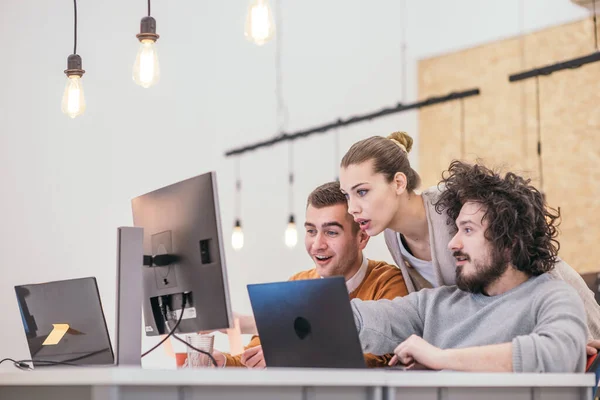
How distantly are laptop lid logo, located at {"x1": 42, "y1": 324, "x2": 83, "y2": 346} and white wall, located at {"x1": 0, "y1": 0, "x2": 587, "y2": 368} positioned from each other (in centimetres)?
330

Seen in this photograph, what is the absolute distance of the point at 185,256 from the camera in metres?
2.21

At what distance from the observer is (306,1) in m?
8.02

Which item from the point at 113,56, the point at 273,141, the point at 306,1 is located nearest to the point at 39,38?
the point at 113,56

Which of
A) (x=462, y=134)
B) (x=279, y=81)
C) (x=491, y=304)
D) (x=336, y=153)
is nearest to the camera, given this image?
(x=491, y=304)

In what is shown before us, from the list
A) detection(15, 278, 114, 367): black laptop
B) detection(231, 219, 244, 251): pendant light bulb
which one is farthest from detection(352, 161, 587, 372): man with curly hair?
detection(231, 219, 244, 251): pendant light bulb

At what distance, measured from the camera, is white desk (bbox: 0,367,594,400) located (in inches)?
62.7

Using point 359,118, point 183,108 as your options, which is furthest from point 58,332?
point 359,118

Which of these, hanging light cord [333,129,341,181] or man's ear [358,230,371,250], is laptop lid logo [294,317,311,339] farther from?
hanging light cord [333,129,341,181]

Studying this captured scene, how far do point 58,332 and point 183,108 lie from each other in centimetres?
460

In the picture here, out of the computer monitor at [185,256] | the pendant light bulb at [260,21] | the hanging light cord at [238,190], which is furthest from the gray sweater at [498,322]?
the hanging light cord at [238,190]

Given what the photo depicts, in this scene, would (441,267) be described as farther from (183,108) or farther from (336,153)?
(336,153)

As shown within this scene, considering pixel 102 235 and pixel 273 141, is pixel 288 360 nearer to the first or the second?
pixel 102 235

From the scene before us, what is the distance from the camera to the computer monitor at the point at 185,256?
2.09 metres

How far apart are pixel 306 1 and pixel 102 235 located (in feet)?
10.2
